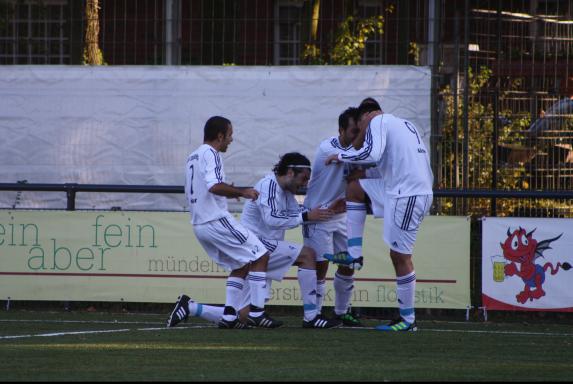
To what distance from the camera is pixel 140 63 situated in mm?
17016

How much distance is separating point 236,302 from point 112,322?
1.94 meters

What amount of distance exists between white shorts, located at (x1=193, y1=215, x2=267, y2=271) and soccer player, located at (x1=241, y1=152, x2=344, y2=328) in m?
0.37

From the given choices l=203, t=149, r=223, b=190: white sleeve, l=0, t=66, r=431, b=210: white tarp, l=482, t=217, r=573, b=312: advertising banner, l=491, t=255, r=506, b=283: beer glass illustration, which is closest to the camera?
l=203, t=149, r=223, b=190: white sleeve

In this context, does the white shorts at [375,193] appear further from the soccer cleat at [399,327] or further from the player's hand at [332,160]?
the soccer cleat at [399,327]

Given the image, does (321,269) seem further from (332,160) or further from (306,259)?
(332,160)

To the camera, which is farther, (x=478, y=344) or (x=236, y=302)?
(x=236, y=302)

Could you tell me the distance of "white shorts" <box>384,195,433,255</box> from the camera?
10695 mm

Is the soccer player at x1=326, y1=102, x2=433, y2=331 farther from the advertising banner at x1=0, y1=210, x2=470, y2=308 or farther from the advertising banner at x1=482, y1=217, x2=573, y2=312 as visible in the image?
the advertising banner at x1=482, y1=217, x2=573, y2=312

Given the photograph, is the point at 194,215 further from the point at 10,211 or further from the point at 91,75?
the point at 91,75

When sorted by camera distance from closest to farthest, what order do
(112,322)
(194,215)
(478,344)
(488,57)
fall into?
(478,344), (194,215), (112,322), (488,57)

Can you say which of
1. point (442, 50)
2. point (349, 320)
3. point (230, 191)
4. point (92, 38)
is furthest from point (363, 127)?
point (92, 38)

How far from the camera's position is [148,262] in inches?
546

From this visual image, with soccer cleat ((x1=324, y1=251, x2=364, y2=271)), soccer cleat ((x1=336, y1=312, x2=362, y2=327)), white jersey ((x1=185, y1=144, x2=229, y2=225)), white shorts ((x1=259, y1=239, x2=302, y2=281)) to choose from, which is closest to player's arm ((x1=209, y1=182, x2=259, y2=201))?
white jersey ((x1=185, y1=144, x2=229, y2=225))

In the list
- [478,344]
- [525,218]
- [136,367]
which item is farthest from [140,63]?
[136,367]
